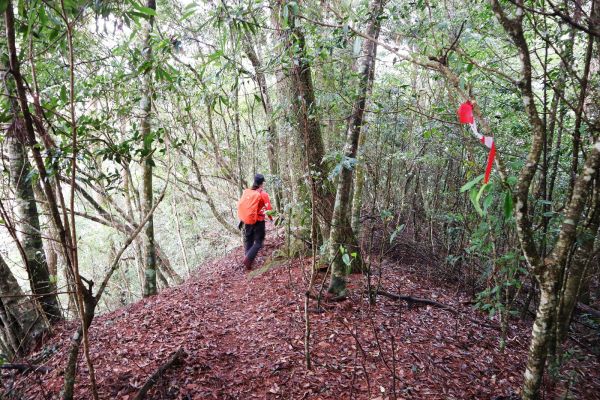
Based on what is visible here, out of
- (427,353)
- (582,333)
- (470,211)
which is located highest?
(470,211)

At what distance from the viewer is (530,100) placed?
8.63 ft

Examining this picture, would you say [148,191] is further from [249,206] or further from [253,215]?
[253,215]

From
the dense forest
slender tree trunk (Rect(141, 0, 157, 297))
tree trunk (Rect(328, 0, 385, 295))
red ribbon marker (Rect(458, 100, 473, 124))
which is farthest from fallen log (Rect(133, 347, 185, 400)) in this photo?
red ribbon marker (Rect(458, 100, 473, 124))

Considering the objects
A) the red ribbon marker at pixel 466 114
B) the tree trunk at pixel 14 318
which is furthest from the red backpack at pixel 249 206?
the red ribbon marker at pixel 466 114

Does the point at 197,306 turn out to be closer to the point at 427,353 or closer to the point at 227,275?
the point at 227,275

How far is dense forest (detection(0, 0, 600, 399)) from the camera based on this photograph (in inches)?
105

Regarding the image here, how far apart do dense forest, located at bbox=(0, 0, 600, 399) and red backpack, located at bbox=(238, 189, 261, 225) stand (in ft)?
2.15

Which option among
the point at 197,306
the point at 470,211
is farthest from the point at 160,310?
the point at 470,211

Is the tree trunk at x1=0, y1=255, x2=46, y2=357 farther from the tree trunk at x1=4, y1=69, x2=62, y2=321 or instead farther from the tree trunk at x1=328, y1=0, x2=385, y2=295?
the tree trunk at x1=328, y1=0, x2=385, y2=295

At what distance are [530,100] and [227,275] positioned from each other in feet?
20.9

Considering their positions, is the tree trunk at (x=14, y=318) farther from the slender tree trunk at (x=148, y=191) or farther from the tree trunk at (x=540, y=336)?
the tree trunk at (x=540, y=336)

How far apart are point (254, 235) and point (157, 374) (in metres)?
4.38

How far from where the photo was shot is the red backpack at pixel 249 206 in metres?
7.45

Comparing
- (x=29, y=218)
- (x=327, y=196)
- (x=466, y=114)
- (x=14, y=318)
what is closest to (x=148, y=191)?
(x=29, y=218)
